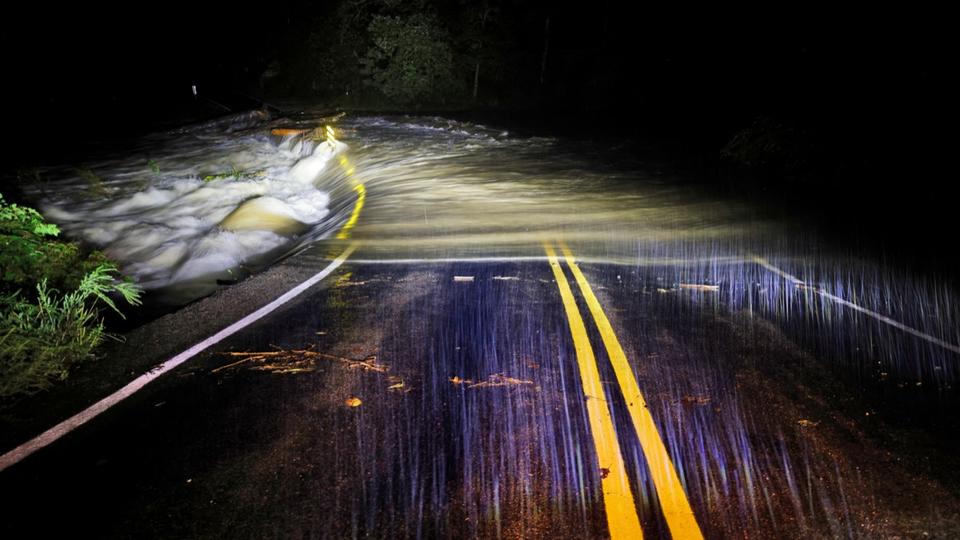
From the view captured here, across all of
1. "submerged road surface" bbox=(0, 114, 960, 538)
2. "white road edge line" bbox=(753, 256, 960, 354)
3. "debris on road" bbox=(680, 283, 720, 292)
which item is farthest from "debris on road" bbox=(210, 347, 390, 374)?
"white road edge line" bbox=(753, 256, 960, 354)

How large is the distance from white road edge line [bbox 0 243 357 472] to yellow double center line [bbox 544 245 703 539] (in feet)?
11.0

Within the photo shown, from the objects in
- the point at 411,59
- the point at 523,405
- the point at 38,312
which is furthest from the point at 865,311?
the point at 411,59

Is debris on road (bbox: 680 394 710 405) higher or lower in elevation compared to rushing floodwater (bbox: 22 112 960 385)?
lower

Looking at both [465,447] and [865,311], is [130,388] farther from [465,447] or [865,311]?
[865,311]

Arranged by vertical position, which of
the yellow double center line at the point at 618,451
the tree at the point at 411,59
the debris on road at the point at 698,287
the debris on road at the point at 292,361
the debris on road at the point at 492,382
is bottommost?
the yellow double center line at the point at 618,451

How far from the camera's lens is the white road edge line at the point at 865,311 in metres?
5.66

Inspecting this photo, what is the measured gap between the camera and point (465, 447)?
3889 mm

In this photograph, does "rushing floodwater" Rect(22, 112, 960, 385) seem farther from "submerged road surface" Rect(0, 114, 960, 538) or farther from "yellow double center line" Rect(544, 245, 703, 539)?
"yellow double center line" Rect(544, 245, 703, 539)

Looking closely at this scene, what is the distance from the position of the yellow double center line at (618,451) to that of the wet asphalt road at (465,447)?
0.19 ft

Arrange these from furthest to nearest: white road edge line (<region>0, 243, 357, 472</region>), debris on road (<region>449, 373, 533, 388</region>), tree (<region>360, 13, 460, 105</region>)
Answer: tree (<region>360, 13, 460, 105</region>) → debris on road (<region>449, 373, 533, 388</region>) → white road edge line (<region>0, 243, 357, 472</region>)

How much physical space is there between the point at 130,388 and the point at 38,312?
2.07 metres

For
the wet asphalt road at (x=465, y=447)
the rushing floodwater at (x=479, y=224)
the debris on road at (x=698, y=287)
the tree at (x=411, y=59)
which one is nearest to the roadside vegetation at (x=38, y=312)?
the wet asphalt road at (x=465, y=447)

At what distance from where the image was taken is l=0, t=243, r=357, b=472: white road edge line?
3.93 meters

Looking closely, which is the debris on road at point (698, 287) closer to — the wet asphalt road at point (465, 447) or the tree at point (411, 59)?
the wet asphalt road at point (465, 447)
